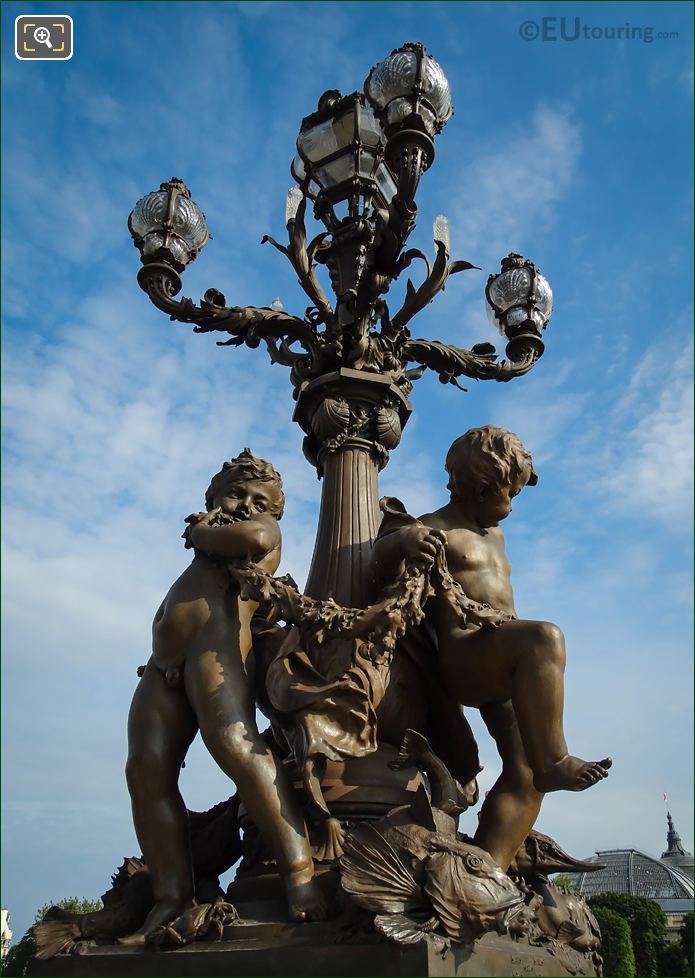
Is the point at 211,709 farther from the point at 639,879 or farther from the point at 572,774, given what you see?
the point at 639,879

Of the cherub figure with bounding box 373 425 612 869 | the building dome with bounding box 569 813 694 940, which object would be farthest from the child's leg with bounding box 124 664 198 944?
the building dome with bounding box 569 813 694 940

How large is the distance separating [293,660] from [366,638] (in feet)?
1.26

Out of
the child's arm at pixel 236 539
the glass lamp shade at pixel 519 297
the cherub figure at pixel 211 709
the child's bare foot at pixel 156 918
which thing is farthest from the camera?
the glass lamp shade at pixel 519 297

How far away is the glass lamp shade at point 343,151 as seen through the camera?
265 inches

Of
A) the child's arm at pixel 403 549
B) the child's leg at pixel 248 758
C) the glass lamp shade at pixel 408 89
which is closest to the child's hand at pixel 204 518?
the child's leg at pixel 248 758

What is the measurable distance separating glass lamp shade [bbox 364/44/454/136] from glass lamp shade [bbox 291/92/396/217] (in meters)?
0.97

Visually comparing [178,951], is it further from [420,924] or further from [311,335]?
[311,335]

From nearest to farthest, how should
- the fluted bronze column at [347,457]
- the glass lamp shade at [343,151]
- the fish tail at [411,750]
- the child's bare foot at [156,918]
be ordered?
the child's bare foot at [156,918] → the fish tail at [411,750] → the fluted bronze column at [347,457] → the glass lamp shade at [343,151]

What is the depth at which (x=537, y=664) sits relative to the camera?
4.18 meters

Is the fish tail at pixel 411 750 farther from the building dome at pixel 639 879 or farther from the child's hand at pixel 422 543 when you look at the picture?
the building dome at pixel 639 879

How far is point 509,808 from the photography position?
4.26 meters

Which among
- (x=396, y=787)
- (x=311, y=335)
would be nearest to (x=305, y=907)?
(x=396, y=787)

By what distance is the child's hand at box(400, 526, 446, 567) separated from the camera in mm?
4500

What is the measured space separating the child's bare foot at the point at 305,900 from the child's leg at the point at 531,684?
1143 mm
